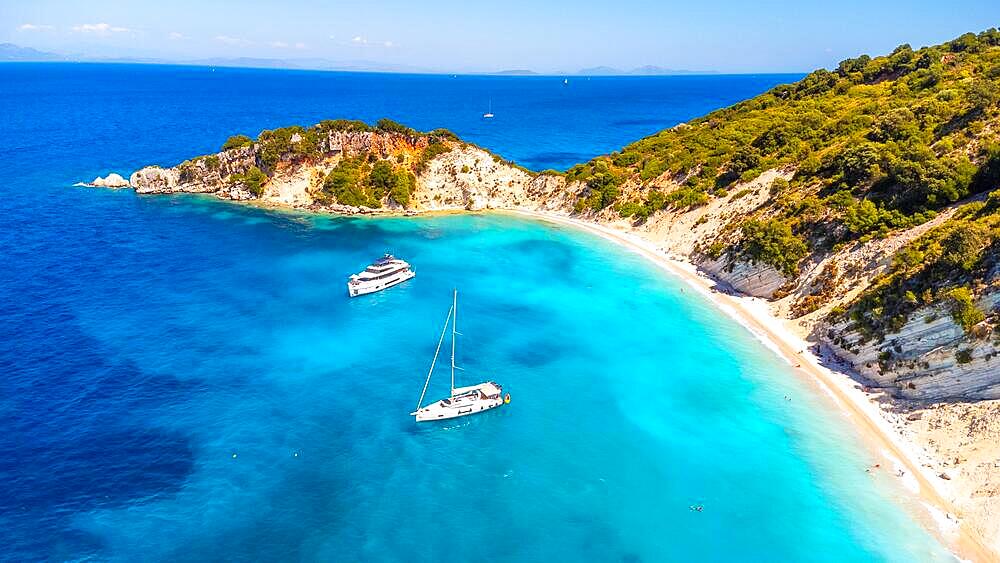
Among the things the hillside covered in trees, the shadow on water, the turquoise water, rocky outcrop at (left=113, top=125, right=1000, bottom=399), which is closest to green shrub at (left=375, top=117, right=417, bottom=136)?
rocky outcrop at (left=113, top=125, right=1000, bottom=399)

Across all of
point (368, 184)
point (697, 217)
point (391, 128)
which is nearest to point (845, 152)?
point (697, 217)

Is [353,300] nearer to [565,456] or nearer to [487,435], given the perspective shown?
[487,435]

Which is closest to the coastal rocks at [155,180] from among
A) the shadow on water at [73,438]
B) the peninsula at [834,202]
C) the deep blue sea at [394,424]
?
the peninsula at [834,202]

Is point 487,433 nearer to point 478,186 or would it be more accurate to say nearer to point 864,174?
point 864,174

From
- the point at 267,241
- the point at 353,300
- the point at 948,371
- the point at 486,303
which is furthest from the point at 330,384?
the point at 948,371

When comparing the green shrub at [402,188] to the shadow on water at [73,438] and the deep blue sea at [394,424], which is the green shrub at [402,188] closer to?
the deep blue sea at [394,424]

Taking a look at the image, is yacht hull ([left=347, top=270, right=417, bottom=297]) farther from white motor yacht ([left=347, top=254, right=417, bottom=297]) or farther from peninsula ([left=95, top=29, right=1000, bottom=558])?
peninsula ([left=95, top=29, right=1000, bottom=558])
